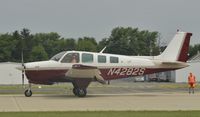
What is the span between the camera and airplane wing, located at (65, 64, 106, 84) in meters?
24.9

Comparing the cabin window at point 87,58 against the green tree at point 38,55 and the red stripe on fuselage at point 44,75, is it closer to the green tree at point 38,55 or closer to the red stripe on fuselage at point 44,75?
the red stripe on fuselage at point 44,75

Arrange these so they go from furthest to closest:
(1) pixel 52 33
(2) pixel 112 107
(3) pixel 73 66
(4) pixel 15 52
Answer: (1) pixel 52 33, (4) pixel 15 52, (3) pixel 73 66, (2) pixel 112 107

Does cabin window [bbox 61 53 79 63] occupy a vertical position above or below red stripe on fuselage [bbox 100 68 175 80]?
above

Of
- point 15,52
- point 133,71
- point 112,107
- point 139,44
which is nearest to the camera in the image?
point 112,107

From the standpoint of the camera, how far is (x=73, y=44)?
493 ft

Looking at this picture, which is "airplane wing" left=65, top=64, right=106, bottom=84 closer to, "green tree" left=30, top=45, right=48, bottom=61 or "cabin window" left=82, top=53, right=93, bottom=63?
"cabin window" left=82, top=53, right=93, bottom=63

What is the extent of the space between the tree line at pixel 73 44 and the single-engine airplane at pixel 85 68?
87.4m

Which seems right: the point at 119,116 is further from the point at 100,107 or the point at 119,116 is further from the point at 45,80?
the point at 45,80

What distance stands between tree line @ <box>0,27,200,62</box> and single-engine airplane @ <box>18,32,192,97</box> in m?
87.4

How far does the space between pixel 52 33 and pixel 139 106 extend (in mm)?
142329

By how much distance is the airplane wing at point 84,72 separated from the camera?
2491cm

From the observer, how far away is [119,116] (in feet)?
50.1

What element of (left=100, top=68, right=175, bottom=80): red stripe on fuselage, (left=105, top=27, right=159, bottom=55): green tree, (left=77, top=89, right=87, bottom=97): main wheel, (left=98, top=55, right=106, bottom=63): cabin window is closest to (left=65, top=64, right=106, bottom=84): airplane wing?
(left=100, top=68, right=175, bottom=80): red stripe on fuselage

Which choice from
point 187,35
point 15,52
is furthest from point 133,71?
point 15,52
